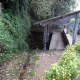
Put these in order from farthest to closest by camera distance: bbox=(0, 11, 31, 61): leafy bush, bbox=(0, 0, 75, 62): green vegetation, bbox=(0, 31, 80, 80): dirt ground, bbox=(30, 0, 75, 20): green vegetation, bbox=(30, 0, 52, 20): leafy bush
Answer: bbox=(30, 0, 75, 20): green vegetation → bbox=(30, 0, 52, 20): leafy bush → bbox=(0, 0, 75, 62): green vegetation → bbox=(0, 11, 31, 61): leafy bush → bbox=(0, 31, 80, 80): dirt ground

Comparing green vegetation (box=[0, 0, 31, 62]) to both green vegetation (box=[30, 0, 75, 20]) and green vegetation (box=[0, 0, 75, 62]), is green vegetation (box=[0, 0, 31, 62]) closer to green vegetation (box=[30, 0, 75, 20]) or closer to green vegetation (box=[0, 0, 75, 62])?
green vegetation (box=[0, 0, 75, 62])

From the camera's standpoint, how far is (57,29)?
55.8ft

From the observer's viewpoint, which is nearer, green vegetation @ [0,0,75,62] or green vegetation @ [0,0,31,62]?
green vegetation @ [0,0,31,62]

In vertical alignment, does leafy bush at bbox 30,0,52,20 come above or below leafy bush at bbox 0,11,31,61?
above

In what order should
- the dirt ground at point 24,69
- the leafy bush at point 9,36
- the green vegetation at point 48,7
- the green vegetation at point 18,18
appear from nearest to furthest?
the dirt ground at point 24,69 → the leafy bush at point 9,36 → the green vegetation at point 18,18 → the green vegetation at point 48,7

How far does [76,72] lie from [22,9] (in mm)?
8133

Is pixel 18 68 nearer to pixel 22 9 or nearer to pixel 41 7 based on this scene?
pixel 22 9

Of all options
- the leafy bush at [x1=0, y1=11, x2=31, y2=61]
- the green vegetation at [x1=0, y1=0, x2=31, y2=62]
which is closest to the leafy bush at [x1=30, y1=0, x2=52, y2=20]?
the green vegetation at [x1=0, y1=0, x2=31, y2=62]

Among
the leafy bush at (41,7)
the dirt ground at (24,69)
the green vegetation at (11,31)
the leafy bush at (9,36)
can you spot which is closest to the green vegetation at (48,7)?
the leafy bush at (41,7)

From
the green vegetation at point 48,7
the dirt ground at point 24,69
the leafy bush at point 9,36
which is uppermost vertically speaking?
the green vegetation at point 48,7

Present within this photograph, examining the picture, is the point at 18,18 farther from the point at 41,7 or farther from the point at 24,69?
the point at 24,69

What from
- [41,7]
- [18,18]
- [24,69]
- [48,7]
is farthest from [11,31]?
[48,7]

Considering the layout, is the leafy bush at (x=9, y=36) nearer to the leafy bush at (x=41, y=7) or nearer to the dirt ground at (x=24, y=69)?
the dirt ground at (x=24, y=69)

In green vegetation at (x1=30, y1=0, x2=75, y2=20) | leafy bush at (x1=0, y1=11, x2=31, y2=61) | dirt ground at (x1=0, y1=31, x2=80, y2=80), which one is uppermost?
green vegetation at (x1=30, y1=0, x2=75, y2=20)
